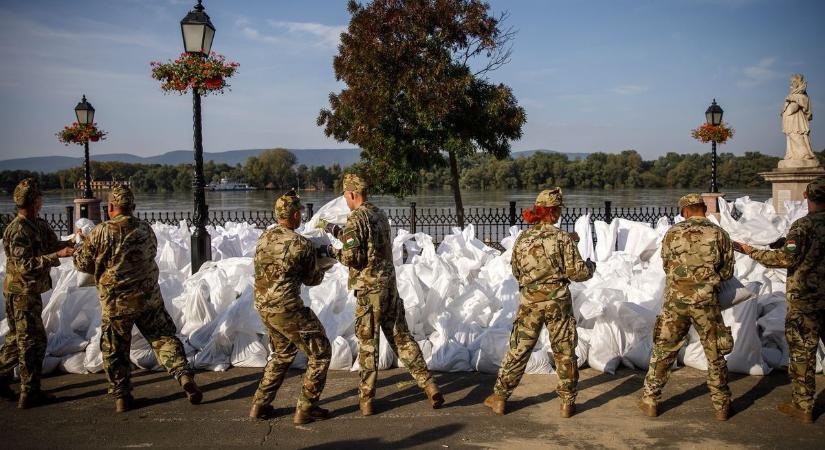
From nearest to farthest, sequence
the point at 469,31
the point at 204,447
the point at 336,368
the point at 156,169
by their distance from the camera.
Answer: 1. the point at 204,447
2. the point at 336,368
3. the point at 469,31
4. the point at 156,169

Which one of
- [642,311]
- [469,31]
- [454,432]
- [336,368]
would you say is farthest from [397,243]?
[469,31]

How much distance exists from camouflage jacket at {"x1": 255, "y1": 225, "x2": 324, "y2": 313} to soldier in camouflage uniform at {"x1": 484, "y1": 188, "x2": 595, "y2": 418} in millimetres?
1640

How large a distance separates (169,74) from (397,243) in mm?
3878

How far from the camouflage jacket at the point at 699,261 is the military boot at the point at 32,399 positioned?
517cm

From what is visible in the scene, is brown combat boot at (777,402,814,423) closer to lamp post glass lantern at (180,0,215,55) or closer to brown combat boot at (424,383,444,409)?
brown combat boot at (424,383,444,409)

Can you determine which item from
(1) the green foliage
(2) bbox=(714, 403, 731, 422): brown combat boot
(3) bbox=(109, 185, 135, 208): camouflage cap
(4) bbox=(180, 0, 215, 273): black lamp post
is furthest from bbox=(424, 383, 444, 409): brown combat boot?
(1) the green foliage

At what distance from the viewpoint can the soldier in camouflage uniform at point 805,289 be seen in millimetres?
4492

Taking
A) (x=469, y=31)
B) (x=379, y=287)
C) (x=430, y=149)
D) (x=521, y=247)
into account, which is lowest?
(x=379, y=287)

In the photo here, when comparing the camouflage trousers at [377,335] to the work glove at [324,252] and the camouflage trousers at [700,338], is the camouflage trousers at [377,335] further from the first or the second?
the camouflage trousers at [700,338]

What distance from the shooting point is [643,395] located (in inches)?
188

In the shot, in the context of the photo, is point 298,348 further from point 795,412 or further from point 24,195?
point 795,412

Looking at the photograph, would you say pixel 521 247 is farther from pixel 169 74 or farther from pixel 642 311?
pixel 169 74

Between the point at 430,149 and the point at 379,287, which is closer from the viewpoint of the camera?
the point at 379,287

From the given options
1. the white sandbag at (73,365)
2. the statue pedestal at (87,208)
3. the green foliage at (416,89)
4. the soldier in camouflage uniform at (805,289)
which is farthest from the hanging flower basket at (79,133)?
the soldier in camouflage uniform at (805,289)
